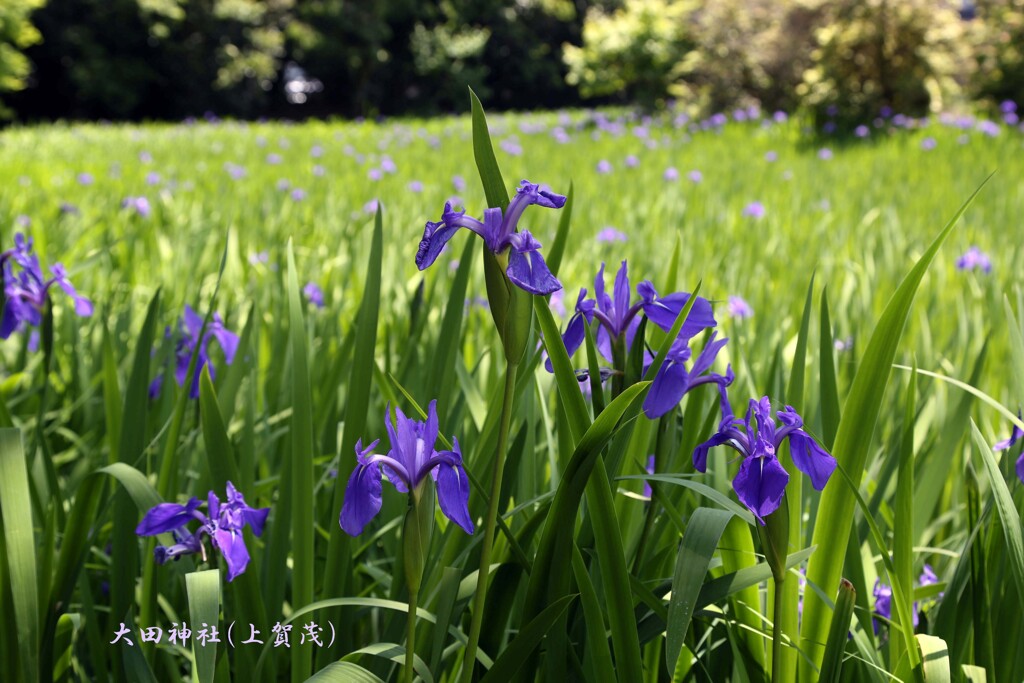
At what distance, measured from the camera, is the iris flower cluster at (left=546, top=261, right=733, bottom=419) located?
73 centimetres

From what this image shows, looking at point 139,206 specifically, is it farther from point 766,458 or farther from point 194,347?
point 766,458

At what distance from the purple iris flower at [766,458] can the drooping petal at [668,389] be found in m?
0.07

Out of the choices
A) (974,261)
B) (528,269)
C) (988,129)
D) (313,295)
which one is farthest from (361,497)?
(988,129)

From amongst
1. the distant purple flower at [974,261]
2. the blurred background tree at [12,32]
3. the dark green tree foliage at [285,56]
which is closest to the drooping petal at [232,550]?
the distant purple flower at [974,261]

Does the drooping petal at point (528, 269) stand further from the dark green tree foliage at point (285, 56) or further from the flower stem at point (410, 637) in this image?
the dark green tree foliage at point (285, 56)

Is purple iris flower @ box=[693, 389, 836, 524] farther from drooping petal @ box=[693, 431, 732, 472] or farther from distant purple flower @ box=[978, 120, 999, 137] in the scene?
Answer: distant purple flower @ box=[978, 120, 999, 137]

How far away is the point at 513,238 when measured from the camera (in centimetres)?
53

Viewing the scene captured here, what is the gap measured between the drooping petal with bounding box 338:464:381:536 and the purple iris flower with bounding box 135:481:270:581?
9.8 inches

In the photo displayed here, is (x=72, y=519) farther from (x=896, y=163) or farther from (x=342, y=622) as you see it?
(x=896, y=163)

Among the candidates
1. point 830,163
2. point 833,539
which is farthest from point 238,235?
point 830,163

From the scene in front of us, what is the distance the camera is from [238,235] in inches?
125

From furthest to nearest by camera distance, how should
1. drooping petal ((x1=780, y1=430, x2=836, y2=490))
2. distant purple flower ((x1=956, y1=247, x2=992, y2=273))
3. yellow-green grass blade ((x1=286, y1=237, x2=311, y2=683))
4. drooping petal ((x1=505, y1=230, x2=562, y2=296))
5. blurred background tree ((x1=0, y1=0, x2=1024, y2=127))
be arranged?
blurred background tree ((x1=0, y1=0, x2=1024, y2=127))
distant purple flower ((x1=956, y1=247, x2=992, y2=273))
yellow-green grass blade ((x1=286, y1=237, x2=311, y2=683))
drooping petal ((x1=780, y1=430, x2=836, y2=490))
drooping petal ((x1=505, y1=230, x2=562, y2=296))

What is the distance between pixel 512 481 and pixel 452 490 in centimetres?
29

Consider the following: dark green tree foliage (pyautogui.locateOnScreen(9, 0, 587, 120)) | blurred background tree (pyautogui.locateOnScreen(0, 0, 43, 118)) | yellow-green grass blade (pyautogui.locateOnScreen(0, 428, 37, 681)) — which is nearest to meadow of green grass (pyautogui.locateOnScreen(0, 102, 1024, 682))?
yellow-green grass blade (pyautogui.locateOnScreen(0, 428, 37, 681))
